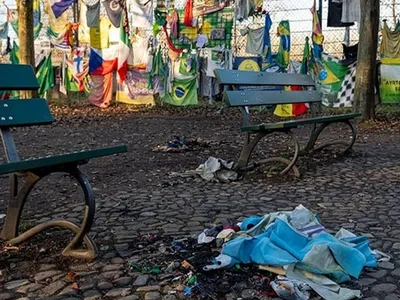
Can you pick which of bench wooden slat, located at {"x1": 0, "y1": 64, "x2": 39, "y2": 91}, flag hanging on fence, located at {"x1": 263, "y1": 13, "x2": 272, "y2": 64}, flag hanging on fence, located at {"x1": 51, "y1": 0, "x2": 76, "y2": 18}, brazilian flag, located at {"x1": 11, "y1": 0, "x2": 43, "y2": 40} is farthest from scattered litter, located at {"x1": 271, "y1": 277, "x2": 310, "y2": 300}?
brazilian flag, located at {"x1": 11, "y1": 0, "x2": 43, "y2": 40}

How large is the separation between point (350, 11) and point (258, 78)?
7.11 m

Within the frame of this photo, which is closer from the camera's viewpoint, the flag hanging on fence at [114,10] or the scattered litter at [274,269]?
the scattered litter at [274,269]

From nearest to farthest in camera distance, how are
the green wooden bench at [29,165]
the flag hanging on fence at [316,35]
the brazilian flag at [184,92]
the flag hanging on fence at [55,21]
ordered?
the green wooden bench at [29,165] → the flag hanging on fence at [316,35] → the brazilian flag at [184,92] → the flag hanging on fence at [55,21]

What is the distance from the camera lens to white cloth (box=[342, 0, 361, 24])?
11914 mm

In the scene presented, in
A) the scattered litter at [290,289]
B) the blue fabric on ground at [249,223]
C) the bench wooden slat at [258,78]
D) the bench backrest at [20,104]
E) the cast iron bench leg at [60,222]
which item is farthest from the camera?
the bench wooden slat at [258,78]

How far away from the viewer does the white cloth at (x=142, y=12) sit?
13.5 m

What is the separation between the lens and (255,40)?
42.3ft

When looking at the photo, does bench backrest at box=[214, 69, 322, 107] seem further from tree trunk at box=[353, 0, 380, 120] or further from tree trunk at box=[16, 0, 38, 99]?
tree trunk at box=[16, 0, 38, 99]

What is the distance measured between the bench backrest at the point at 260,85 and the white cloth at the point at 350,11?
565cm

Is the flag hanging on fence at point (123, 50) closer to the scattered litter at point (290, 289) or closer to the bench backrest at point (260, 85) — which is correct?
the bench backrest at point (260, 85)

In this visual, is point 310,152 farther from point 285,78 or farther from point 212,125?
point 212,125

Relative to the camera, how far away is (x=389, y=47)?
11.3m

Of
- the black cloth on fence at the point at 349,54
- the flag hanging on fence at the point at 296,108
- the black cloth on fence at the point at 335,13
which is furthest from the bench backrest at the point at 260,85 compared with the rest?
the black cloth on fence at the point at 335,13

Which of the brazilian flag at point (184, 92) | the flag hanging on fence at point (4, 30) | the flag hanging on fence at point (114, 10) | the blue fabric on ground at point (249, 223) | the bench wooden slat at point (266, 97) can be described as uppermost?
the flag hanging on fence at point (114, 10)
